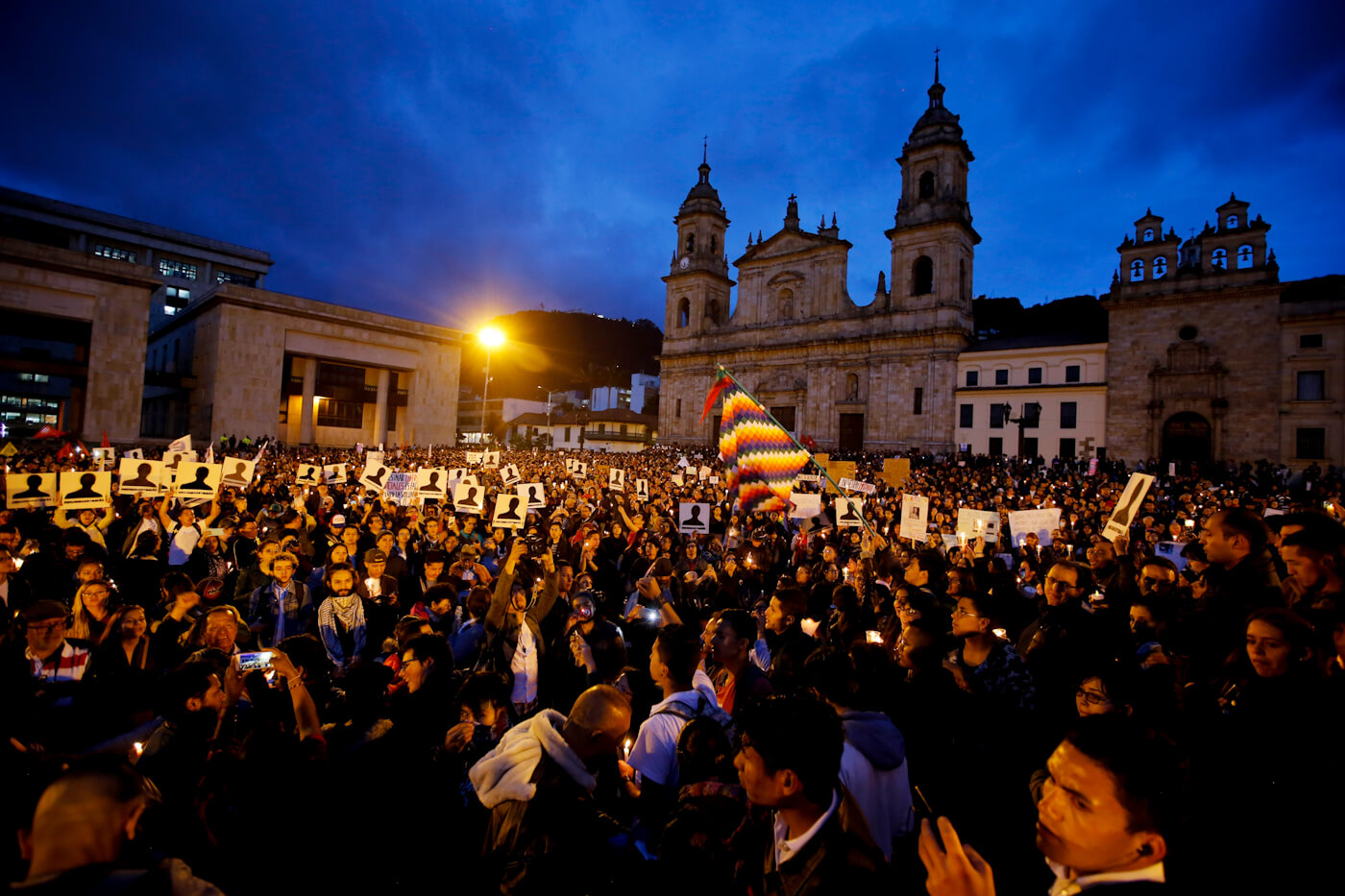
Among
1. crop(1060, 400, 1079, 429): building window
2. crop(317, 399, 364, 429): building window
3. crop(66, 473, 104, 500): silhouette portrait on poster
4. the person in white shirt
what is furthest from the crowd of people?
crop(317, 399, 364, 429): building window

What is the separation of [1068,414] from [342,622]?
42.6m

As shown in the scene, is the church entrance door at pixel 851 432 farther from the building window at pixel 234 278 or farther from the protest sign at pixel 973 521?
the building window at pixel 234 278

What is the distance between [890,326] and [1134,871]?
44965 millimetres

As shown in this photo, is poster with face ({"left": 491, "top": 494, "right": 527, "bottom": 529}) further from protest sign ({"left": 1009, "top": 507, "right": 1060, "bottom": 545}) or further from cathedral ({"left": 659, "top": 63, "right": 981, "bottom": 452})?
cathedral ({"left": 659, "top": 63, "right": 981, "bottom": 452})

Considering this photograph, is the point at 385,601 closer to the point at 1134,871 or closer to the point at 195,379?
the point at 1134,871

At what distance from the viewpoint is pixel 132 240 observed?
5591cm

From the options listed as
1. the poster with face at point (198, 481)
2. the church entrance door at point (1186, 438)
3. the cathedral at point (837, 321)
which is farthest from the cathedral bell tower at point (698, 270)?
the poster with face at point (198, 481)

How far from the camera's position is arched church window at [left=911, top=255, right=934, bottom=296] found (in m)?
42.8

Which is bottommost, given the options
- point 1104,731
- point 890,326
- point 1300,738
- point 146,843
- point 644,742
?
point 146,843

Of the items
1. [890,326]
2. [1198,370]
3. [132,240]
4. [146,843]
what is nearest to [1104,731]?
[146,843]

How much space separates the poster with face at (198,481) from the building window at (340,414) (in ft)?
125

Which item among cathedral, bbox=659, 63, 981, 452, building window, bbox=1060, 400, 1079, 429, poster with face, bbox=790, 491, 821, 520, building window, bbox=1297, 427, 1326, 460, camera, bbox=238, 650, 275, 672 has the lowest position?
camera, bbox=238, 650, 275, 672

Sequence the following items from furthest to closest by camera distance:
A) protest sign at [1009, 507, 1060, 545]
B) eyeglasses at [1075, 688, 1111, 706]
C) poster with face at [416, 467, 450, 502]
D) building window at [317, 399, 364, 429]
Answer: building window at [317, 399, 364, 429] → poster with face at [416, 467, 450, 502] → protest sign at [1009, 507, 1060, 545] → eyeglasses at [1075, 688, 1111, 706]

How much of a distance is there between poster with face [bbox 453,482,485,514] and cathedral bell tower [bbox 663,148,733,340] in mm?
43972
